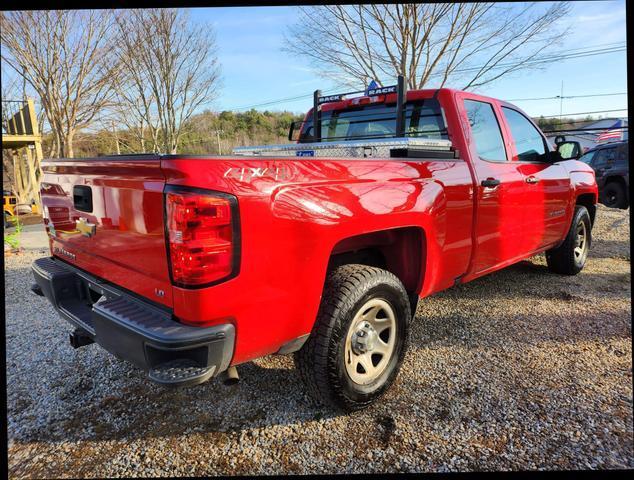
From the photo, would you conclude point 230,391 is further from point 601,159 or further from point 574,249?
point 601,159

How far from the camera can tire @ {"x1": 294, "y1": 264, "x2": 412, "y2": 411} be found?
7.36ft

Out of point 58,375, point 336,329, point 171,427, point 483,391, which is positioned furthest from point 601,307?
point 58,375

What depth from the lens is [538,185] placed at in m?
3.94

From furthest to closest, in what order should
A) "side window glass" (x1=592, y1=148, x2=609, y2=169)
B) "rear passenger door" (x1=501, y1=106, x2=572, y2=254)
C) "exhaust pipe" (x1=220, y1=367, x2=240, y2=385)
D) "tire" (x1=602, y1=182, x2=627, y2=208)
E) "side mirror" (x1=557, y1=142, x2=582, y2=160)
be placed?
"side window glass" (x1=592, y1=148, x2=609, y2=169) → "tire" (x1=602, y1=182, x2=627, y2=208) → "side mirror" (x1=557, y1=142, x2=582, y2=160) → "rear passenger door" (x1=501, y1=106, x2=572, y2=254) → "exhaust pipe" (x1=220, y1=367, x2=240, y2=385)

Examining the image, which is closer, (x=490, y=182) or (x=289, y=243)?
(x=289, y=243)

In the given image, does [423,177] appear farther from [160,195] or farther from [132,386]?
[132,386]

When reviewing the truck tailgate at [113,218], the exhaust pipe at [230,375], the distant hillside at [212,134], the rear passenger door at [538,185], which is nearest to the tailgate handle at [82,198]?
the truck tailgate at [113,218]

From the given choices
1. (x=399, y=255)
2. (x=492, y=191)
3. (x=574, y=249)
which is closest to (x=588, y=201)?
(x=574, y=249)

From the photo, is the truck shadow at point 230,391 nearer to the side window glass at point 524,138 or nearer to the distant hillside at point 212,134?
the side window glass at point 524,138

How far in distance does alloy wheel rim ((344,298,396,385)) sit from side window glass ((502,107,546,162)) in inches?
90.9

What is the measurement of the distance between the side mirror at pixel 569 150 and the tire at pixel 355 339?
294cm

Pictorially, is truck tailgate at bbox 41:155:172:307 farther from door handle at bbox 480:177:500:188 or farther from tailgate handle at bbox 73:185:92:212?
door handle at bbox 480:177:500:188

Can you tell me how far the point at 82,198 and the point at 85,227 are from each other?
0.17 m

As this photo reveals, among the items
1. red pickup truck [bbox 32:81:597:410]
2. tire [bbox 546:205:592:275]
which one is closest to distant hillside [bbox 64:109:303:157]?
tire [bbox 546:205:592:275]
